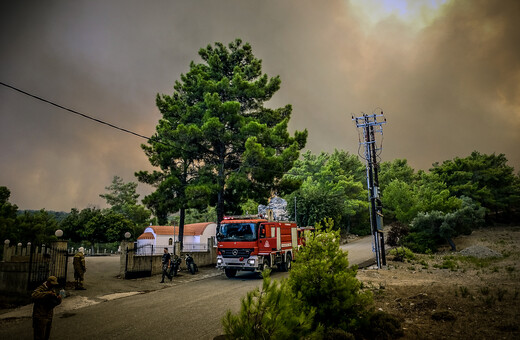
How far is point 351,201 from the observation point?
5094 centimetres

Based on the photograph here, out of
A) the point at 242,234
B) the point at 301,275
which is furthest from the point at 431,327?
the point at 242,234

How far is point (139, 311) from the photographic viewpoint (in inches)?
392

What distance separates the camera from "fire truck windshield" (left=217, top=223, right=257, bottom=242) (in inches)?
656

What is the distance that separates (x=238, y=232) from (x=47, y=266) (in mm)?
9236

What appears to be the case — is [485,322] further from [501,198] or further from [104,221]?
[104,221]

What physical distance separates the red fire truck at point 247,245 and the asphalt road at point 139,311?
1.18m

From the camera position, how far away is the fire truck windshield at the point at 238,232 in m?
16.7

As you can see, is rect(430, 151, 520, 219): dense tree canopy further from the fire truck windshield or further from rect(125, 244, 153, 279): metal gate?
rect(125, 244, 153, 279): metal gate

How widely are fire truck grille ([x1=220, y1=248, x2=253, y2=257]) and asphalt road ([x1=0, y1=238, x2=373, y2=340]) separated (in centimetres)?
150

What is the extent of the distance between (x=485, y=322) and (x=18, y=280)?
17616 mm

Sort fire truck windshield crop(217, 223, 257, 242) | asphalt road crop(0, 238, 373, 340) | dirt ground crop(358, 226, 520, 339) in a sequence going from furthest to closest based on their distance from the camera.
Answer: fire truck windshield crop(217, 223, 257, 242) → asphalt road crop(0, 238, 373, 340) → dirt ground crop(358, 226, 520, 339)

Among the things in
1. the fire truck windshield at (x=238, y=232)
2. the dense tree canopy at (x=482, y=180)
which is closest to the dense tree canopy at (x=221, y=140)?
the fire truck windshield at (x=238, y=232)

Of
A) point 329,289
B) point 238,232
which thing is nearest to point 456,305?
point 329,289

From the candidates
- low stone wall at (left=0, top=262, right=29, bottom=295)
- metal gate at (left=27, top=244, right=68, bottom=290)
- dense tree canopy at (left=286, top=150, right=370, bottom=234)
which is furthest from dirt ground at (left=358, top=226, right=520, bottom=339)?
dense tree canopy at (left=286, top=150, right=370, bottom=234)
